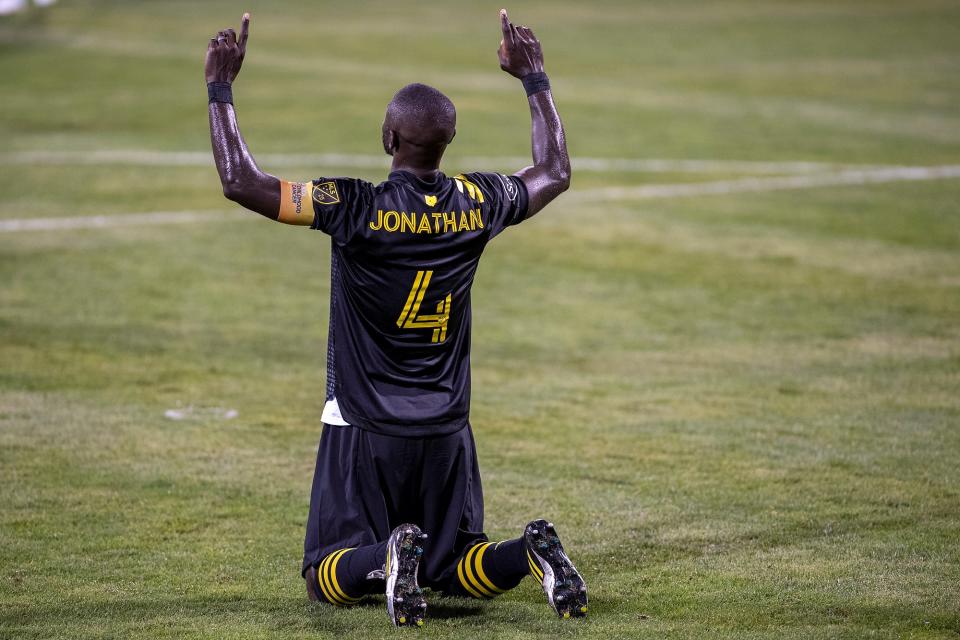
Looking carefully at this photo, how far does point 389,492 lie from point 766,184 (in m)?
14.1

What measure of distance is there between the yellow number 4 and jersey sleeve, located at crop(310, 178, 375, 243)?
1.15ft

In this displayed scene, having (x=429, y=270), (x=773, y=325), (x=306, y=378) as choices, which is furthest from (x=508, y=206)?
(x=773, y=325)

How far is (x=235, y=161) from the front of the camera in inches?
211

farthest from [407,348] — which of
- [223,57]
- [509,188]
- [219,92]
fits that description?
[223,57]

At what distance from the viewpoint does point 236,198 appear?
5.39 meters

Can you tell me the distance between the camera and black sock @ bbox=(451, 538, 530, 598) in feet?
18.8

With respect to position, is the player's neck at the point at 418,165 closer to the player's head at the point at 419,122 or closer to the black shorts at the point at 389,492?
the player's head at the point at 419,122

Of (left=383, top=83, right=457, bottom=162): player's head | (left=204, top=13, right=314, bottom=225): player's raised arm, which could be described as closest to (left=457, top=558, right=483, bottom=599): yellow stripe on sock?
(left=204, top=13, right=314, bottom=225): player's raised arm

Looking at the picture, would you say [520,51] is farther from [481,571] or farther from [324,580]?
[324,580]

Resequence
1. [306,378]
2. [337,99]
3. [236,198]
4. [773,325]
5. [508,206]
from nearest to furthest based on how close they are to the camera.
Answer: [236,198], [508,206], [306,378], [773,325], [337,99]

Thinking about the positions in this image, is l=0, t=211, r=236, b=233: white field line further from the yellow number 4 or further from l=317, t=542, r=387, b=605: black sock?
the yellow number 4

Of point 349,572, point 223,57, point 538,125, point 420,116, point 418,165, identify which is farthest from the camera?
point 538,125

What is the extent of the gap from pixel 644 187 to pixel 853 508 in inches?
469

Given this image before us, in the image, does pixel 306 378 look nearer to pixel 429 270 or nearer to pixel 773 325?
pixel 773 325
